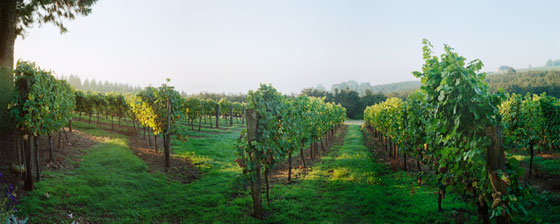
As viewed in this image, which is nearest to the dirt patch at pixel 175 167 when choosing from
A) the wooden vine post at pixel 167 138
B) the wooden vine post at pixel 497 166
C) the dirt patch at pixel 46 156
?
the wooden vine post at pixel 167 138

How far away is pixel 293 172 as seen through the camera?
11430mm

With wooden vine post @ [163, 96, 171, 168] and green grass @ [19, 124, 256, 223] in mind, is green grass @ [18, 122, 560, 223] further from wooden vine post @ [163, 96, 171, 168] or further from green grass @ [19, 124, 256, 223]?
wooden vine post @ [163, 96, 171, 168]

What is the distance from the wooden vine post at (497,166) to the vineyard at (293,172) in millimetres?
14

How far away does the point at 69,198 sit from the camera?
22.1 ft

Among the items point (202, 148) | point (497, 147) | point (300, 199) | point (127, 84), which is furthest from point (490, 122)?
point (127, 84)

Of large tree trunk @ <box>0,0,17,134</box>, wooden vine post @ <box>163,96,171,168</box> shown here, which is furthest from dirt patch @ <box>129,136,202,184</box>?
large tree trunk @ <box>0,0,17,134</box>

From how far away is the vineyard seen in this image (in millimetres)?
4191

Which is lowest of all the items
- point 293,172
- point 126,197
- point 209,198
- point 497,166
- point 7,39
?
point 293,172

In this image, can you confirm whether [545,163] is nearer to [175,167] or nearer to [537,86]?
[175,167]

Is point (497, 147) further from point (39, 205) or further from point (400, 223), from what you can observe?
point (39, 205)

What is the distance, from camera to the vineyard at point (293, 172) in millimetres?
Answer: 4191

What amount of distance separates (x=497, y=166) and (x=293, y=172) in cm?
821

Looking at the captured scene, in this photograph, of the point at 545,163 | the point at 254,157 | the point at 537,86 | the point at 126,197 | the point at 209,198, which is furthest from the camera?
the point at 537,86

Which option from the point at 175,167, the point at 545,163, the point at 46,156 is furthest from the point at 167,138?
the point at 545,163
